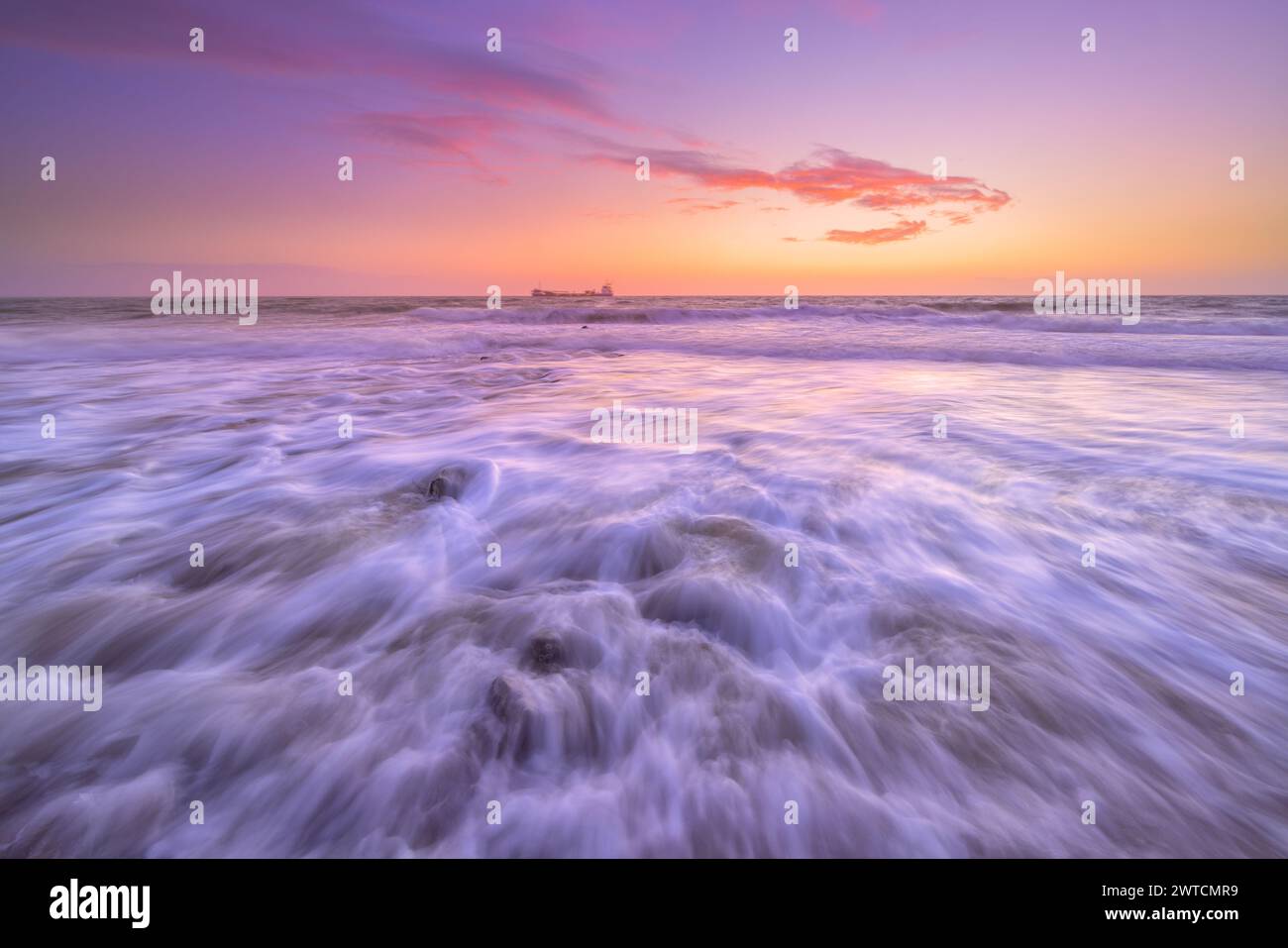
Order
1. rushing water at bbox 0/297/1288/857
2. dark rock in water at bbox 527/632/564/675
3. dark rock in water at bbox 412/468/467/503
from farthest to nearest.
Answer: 1. dark rock in water at bbox 412/468/467/503
2. dark rock in water at bbox 527/632/564/675
3. rushing water at bbox 0/297/1288/857

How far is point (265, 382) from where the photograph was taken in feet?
A: 34.9

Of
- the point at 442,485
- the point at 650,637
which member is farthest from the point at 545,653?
the point at 442,485

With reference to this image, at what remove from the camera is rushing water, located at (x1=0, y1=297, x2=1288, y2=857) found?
1876 millimetres

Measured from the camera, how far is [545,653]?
263 cm

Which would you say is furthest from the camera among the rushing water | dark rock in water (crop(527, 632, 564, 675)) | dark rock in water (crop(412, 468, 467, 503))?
dark rock in water (crop(412, 468, 467, 503))

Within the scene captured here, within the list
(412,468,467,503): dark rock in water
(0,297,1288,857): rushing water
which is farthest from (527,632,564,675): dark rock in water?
(412,468,467,503): dark rock in water

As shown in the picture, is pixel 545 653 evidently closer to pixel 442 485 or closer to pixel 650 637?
pixel 650 637

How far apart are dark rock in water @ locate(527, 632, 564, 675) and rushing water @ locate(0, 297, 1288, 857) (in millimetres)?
15

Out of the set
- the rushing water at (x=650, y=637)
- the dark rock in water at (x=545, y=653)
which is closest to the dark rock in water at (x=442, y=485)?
the rushing water at (x=650, y=637)

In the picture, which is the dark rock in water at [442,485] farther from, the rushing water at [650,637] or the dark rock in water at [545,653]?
the dark rock in water at [545,653]

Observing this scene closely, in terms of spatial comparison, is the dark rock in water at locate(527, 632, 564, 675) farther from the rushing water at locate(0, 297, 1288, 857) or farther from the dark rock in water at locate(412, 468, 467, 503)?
the dark rock in water at locate(412, 468, 467, 503)

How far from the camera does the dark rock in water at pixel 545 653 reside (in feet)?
8.30

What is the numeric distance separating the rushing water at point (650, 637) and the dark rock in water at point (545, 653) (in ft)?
0.05

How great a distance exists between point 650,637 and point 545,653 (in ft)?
1.71
